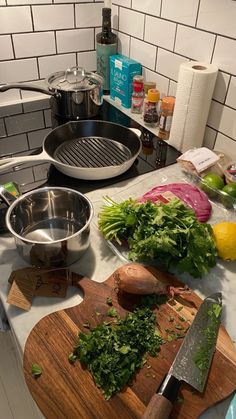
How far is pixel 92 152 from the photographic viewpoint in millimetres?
1040

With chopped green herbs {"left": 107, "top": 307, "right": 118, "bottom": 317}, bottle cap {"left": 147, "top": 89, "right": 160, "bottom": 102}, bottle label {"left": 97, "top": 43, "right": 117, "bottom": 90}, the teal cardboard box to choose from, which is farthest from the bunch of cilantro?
bottle label {"left": 97, "top": 43, "right": 117, "bottom": 90}

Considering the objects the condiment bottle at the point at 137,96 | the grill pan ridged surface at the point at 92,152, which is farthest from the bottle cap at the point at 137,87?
the grill pan ridged surface at the point at 92,152

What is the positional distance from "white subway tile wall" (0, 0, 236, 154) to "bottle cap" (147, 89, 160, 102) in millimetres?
66

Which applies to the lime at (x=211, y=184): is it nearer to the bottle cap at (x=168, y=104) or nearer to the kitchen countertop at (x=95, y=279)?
the kitchen countertop at (x=95, y=279)

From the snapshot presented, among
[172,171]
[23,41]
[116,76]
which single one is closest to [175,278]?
[172,171]

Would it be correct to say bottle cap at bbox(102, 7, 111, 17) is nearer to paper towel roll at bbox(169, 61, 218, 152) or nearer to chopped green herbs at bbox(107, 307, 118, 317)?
paper towel roll at bbox(169, 61, 218, 152)

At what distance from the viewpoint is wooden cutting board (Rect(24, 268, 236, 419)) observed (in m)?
0.52

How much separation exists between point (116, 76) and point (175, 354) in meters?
0.99

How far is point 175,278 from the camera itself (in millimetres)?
698

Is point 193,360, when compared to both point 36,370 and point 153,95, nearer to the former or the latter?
point 36,370

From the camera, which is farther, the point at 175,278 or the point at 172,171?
the point at 172,171

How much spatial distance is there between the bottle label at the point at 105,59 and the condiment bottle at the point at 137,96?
0.18m

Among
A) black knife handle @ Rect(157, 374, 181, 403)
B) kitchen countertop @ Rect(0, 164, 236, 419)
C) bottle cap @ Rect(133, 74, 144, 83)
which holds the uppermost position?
bottle cap @ Rect(133, 74, 144, 83)

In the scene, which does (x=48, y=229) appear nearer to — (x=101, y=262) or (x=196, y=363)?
(x=101, y=262)
